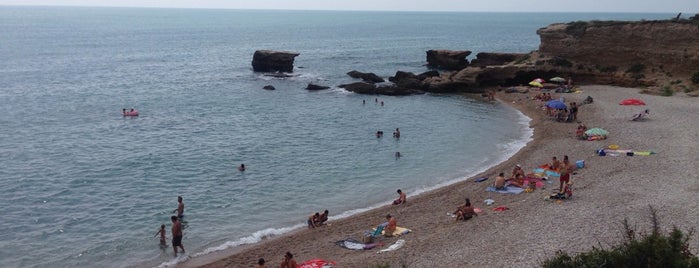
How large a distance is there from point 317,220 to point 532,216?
855 cm

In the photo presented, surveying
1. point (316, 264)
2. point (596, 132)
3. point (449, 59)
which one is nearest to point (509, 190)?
point (596, 132)

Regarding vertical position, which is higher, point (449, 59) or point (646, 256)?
point (646, 256)

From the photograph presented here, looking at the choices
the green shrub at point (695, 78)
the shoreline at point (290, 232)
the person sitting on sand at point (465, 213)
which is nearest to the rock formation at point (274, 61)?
the shoreline at point (290, 232)

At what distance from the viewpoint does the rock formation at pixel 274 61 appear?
75.4 m

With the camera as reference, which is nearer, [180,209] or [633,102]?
[180,209]

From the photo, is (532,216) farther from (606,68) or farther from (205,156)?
(606,68)

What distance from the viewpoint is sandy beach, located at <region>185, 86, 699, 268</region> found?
708 inches

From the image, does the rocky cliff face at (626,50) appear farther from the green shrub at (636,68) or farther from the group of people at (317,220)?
the group of people at (317,220)

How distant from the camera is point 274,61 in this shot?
76188 mm

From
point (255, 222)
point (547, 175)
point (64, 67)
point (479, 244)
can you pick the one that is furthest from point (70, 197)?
point (64, 67)

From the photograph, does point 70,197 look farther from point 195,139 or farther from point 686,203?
point 686,203

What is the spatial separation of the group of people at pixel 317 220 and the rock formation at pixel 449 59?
54290 mm

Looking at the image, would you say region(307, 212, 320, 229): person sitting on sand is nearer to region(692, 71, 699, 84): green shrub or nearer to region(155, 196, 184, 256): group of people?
region(155, 196, 184, 256): group of people

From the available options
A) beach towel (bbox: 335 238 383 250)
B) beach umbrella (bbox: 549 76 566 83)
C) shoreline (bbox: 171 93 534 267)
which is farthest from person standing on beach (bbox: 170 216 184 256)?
beach umbrella (bbox: 549 76 566 83)
